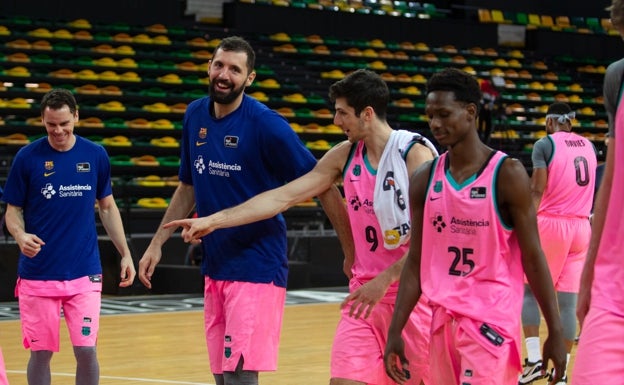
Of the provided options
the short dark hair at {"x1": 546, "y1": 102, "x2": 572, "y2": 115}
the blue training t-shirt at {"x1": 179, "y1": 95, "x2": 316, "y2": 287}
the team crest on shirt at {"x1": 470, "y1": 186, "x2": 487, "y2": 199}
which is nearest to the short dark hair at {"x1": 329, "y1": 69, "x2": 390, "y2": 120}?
the blue training t-shirt at {"x1": 179, "y1": 95, "x2": 316, "y2": 287}

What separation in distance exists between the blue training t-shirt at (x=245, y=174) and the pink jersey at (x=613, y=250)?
1942mm

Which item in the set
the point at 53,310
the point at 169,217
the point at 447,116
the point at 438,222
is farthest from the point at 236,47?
the point at 53,310

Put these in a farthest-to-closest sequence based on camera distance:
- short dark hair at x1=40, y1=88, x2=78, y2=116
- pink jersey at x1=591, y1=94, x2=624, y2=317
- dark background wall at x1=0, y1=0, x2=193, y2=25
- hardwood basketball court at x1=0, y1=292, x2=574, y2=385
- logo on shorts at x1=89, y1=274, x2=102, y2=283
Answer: dark background wall at x1=0, y1=0, x2=193, y2=25 < hardwood basketball court at x1=0, y1=292, x2=574, y2=385 < logo on shorts at x1=89, y1=274, x2=102, y2=283 < short dark hair at x1=40, y1=88, x2=78, y2=116 < pink jersey at x1=591, y1=94, x2=624, y2=317

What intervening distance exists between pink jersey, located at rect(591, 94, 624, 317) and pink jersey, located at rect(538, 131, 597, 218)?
4.79 meters

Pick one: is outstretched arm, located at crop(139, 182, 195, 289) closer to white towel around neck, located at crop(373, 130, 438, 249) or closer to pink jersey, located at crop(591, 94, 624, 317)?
white towel around neck, located at crop(373, 130, 438, 249)

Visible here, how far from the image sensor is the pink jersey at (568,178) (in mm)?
7945

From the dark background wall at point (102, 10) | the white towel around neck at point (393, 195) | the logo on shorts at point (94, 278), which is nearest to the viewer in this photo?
the white towel around neck at point (393, 195)

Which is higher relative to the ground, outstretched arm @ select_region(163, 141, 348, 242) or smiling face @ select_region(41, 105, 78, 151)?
smiling face @ select_region(41, 105, 78, 151)

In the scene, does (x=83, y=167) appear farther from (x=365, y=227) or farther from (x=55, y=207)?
(x=365, y=227)

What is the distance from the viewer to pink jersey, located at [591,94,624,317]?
10.3 feet

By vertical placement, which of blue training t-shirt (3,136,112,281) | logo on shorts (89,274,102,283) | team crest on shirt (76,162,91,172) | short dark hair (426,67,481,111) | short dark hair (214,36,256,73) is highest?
short dark hair (214,36,256,73)

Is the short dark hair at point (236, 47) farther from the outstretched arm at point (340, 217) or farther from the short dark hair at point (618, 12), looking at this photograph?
the short dark hair at point (618, 12)

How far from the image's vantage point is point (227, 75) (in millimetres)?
4883

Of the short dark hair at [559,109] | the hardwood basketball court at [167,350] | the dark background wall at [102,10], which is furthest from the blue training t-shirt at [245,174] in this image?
the dark background wall at [102,10]
